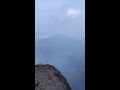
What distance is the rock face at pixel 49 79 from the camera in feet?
17.6

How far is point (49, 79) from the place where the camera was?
551 cm

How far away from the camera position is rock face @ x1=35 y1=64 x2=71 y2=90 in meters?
5.37
